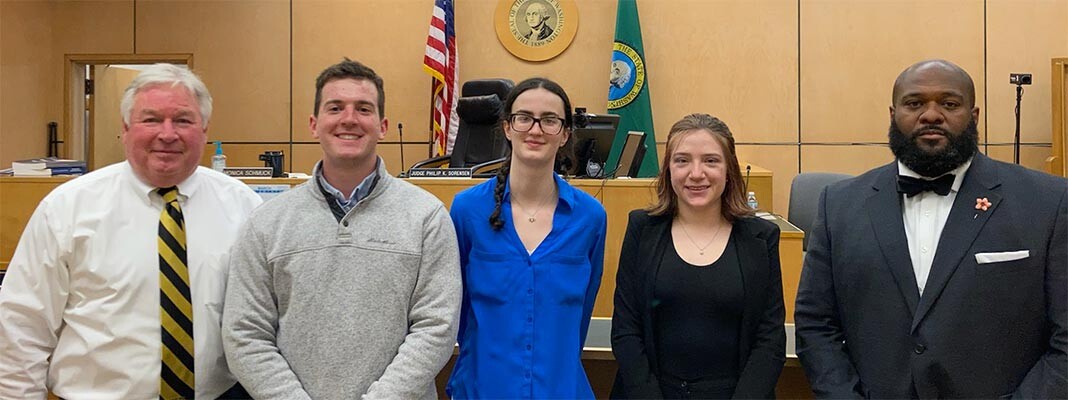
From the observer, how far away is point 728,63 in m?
6.36

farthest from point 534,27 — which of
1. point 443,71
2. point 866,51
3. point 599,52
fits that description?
point 866,51

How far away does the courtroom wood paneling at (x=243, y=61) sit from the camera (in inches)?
264

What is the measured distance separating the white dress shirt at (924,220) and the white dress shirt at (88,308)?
1687 mm

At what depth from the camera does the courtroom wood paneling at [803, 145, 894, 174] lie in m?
6.30

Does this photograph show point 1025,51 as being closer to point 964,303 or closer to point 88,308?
point 964,303

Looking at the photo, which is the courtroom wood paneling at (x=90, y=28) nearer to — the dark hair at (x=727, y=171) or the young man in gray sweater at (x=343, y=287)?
the young man in gray sweater at (x=343, y=287)

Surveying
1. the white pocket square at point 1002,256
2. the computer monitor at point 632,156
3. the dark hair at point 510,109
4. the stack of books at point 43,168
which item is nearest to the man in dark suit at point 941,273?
the white pocket square at point 1002,256

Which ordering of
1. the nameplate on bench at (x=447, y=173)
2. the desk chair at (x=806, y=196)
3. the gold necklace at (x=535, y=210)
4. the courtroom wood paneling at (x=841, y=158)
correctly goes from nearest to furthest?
the gold necklace at (x=535, y=210), the nameplate on bench at (x=447, y=173), the desk chair at (x=806, y=196), the courtroom wood paneling at (x=841, y=158)

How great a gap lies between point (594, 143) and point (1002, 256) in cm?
240

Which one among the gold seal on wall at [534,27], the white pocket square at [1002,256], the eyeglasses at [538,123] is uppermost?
the gold seal on wall at [534,27]

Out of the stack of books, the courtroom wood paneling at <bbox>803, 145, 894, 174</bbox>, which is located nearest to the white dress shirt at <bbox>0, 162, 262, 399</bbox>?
the stack of books

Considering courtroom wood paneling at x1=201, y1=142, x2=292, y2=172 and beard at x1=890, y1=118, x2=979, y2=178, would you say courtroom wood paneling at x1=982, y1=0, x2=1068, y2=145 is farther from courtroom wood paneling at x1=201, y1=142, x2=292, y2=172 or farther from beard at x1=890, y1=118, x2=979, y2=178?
courtroom wood paneling at x1=201, y1=142, x2=292, y2=172

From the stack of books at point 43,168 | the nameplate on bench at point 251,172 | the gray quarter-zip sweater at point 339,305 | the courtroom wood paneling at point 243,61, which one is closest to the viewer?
the gray quarter-zip sweater at point 339,305

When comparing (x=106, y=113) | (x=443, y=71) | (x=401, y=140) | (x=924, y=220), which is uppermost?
(x=443, y=71)
